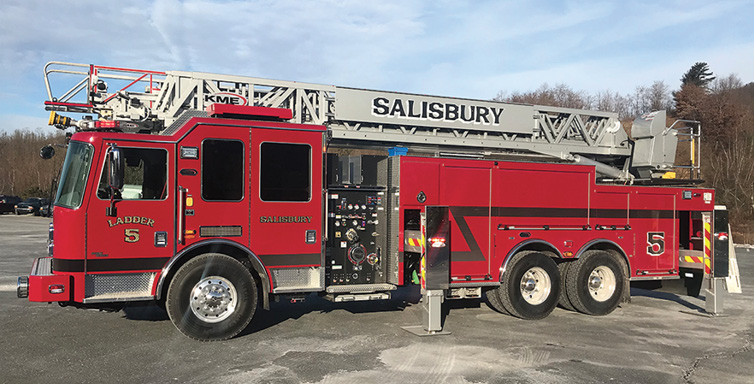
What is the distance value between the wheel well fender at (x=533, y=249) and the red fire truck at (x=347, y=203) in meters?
0.03

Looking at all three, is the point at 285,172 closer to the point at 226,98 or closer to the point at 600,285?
the point at 226,98

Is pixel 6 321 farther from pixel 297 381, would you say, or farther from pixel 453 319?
pixel 453 319

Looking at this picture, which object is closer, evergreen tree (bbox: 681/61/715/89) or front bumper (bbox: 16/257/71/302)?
front bumper (bbox: 16/257/71/302)

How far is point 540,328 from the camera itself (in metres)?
8.55

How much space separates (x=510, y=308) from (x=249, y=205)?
4259mm

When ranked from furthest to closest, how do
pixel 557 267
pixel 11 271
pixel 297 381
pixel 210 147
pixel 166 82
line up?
pixel 11 271 < pixel 557 267 < pixel 166 82 < pixel 210 147 < pixel 297 381

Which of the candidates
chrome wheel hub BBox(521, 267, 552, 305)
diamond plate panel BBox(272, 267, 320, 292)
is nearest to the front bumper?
diamond plate panel BBox(272, 267, 320, 292)

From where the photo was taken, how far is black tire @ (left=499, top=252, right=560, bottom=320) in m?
9.02

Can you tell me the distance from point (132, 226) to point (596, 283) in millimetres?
7139

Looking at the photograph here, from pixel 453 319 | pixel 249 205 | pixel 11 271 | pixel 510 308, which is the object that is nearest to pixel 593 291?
pixel 510 308

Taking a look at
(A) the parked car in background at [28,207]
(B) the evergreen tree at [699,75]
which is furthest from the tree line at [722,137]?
(A) the parked car in background at [28,207]

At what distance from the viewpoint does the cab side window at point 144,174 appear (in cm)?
711

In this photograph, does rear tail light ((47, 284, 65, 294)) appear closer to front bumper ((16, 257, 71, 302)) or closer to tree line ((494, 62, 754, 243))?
front bumper ((16, 257, 71, 302))

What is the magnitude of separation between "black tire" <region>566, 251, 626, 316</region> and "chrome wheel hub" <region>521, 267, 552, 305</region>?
58 cm
